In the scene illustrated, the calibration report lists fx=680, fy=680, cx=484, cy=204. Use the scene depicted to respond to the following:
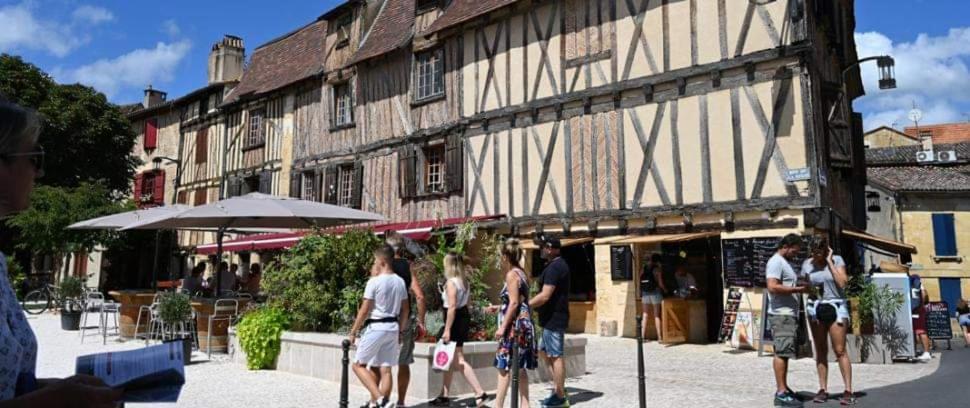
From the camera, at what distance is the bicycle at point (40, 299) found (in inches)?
679

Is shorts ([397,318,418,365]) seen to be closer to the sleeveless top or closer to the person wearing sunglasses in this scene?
the sleeveless top

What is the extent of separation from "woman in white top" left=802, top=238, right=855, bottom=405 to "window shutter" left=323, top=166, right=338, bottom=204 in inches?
542

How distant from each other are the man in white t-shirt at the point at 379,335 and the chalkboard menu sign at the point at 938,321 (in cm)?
1071

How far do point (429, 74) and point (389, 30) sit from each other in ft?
6.36

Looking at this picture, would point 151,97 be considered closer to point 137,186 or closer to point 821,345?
point 137,186

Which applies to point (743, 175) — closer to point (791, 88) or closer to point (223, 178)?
point (791, 88)

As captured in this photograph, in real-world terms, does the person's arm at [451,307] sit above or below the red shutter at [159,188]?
below

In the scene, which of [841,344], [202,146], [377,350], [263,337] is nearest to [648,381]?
[841,344]

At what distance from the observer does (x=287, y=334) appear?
7.97 metres

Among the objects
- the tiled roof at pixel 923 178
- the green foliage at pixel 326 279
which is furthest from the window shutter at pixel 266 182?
the tiled roof at pixel 923 178

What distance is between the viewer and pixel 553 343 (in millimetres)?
5531

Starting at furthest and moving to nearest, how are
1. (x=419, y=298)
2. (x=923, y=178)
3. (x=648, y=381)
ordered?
(x=923, y=178), (x=648, y=381), (x=419, y=298)

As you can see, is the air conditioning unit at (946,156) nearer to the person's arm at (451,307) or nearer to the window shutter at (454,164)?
the window shutter at (454,164)

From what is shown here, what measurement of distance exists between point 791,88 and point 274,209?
7.94 m
